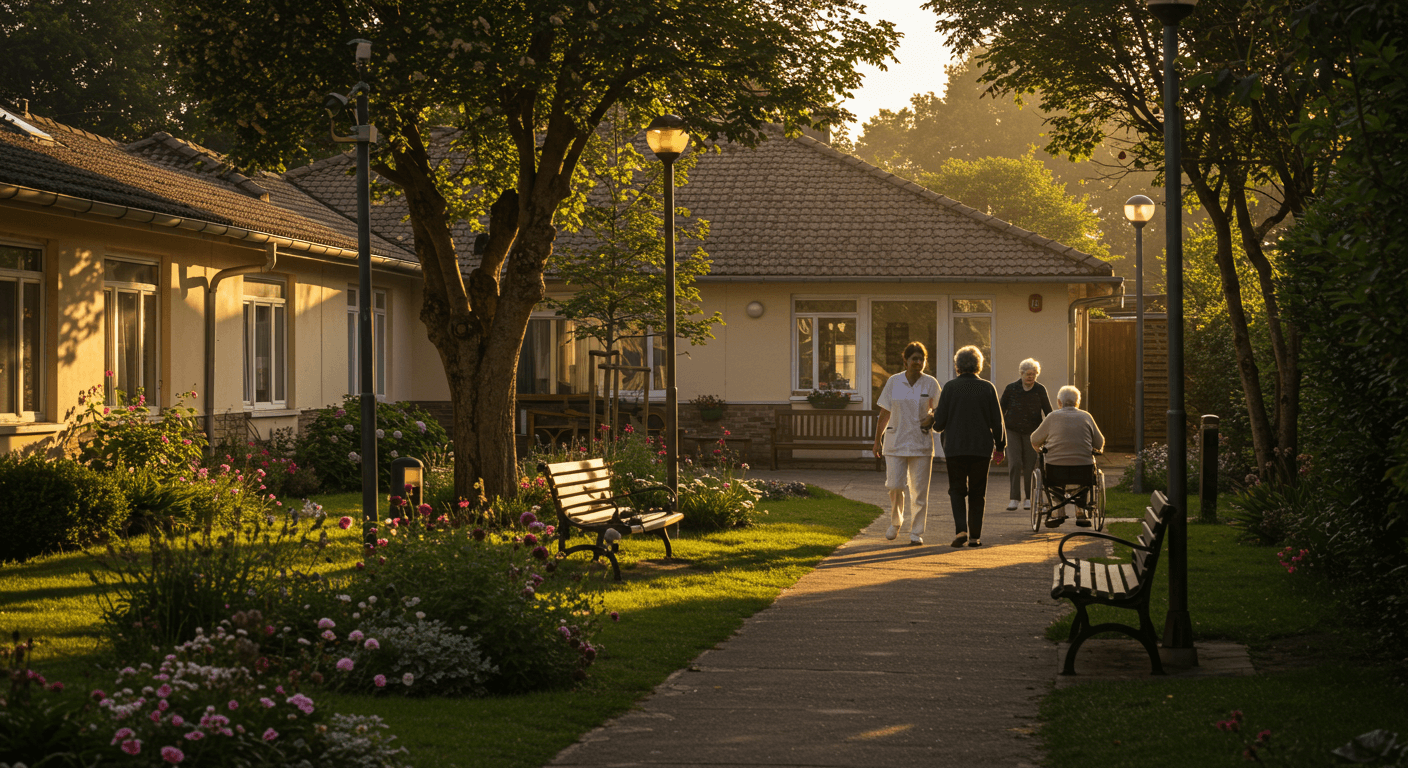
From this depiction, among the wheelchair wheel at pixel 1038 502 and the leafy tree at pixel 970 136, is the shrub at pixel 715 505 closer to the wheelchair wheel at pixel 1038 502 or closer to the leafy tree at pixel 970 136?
the wheelchair wheel at pixel 1038 502

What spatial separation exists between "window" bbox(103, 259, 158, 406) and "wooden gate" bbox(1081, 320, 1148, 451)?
60.3 feet

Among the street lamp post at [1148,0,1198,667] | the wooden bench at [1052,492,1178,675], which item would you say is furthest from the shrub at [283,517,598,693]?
the street lamp post at [1148,0,1198,667]

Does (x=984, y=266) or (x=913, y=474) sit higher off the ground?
(x=984, y=266)

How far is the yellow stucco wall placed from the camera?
512 inches

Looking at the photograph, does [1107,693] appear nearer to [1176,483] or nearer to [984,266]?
[1176,483]

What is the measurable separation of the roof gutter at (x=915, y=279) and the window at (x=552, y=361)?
3021mm

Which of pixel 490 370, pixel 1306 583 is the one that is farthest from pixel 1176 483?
pixel 490 370

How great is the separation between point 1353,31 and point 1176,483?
10.4 feet

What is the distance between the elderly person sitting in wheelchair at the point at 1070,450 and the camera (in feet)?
40.9

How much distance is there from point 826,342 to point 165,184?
1186 centimetres

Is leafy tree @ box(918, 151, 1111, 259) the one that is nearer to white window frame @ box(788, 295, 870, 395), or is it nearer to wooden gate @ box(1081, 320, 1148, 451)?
wooden gate @ box(1081, 320, 1148, 451)

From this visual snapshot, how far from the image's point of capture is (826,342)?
23750mm

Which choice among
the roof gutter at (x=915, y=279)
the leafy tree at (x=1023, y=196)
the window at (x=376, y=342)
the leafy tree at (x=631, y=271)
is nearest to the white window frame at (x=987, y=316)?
the roof gutter at (x=915, y=279)

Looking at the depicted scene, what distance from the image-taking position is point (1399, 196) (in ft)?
14.8
